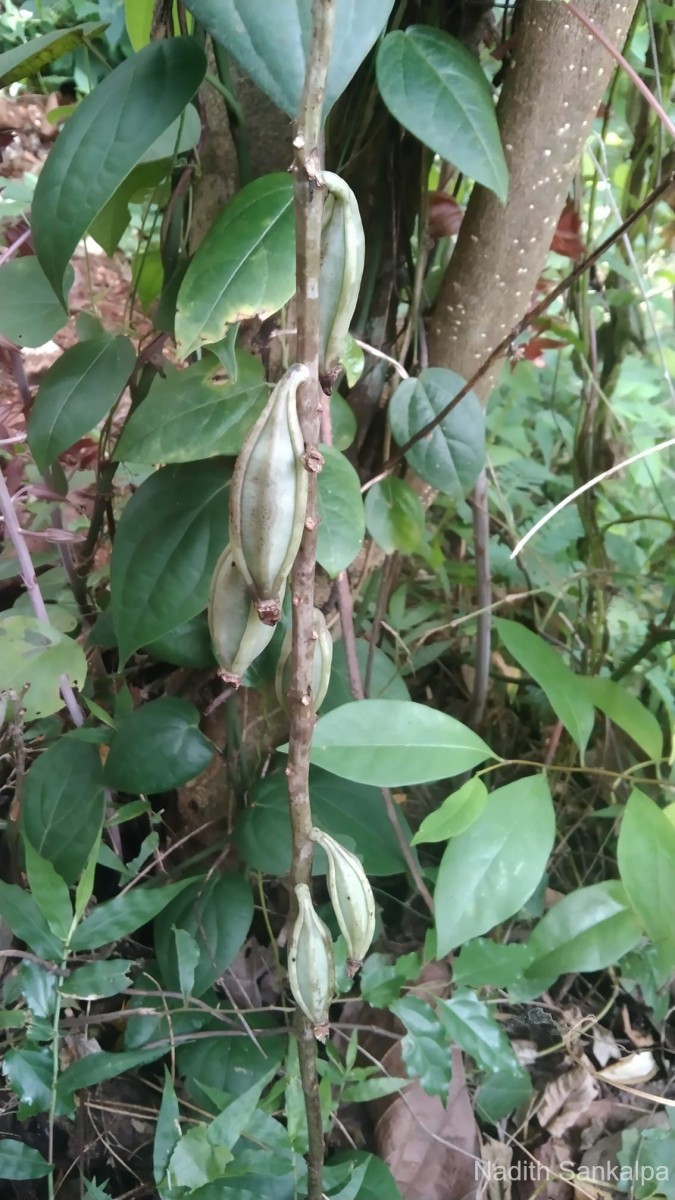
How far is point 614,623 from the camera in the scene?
1013mm

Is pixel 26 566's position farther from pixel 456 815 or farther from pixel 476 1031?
pixel 476 1031

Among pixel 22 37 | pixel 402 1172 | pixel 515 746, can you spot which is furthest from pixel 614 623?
pixel 22 37

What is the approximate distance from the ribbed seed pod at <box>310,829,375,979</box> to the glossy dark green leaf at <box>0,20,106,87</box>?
0.47 metres

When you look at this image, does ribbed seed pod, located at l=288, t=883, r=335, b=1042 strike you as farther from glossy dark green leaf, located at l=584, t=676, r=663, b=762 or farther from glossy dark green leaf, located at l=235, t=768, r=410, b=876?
glossy dark green leaf, located at l=584, t=676, r=663, b=762

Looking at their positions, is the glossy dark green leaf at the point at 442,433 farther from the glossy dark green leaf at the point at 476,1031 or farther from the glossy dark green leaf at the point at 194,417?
the glossy dark green leaf at the point at 476,1031

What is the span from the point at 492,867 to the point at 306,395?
38 centimetres

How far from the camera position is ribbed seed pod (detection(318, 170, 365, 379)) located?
25 centimetres

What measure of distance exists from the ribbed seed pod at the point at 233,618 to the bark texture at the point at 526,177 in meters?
0.41

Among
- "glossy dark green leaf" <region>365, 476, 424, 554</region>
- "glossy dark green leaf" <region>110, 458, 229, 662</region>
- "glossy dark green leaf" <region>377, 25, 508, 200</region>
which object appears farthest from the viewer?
"glossy dark green leaf" <region>365, 476, 424, 554</region>

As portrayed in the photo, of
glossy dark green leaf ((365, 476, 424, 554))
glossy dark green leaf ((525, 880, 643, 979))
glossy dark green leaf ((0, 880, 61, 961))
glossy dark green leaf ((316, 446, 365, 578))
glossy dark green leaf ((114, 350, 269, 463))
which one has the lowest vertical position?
glossy dark green leaf ((525, 880, 643, 979))

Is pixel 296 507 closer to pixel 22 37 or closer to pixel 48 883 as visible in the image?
pixel 48 883

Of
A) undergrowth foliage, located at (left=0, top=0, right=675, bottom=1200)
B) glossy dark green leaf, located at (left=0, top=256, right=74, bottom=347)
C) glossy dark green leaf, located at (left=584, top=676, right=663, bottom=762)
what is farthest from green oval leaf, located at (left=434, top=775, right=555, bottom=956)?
glossy dark green leaf, located at (left=0, top=256, right=74, bottom=347)

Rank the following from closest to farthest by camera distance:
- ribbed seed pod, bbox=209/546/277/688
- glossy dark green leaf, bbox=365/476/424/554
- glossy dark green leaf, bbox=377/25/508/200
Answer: ribbed seed pod, bbox=209/546/277/688, glossy dark green leaf, bbox=377/25/508/200, glossy dark green leaf, bbox=365/476/424/554

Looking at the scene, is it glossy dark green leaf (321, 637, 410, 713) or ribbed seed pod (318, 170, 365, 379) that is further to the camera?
glossy dark green leaf (321, 637, 410, 713)
